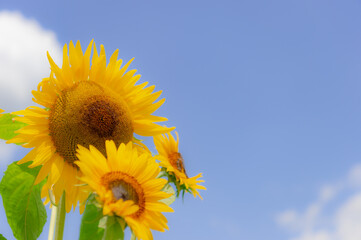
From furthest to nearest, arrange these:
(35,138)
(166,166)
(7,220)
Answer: (166,166) < (7,220) < (35,138)

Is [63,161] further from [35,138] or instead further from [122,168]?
[122,168]

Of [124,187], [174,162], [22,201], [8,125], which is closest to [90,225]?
[124,187]

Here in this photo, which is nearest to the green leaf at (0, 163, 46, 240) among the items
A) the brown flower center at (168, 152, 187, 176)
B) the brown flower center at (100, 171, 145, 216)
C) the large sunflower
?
the large sunflower

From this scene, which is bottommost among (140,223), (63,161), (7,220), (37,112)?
(140,223)

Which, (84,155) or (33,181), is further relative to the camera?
(33,181)

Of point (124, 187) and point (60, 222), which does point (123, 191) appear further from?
point (60, 222)

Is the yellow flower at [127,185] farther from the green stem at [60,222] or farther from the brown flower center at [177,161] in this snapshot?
the brown flower center at [177,161]

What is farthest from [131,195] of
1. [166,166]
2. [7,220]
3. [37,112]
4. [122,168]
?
[166,166]
